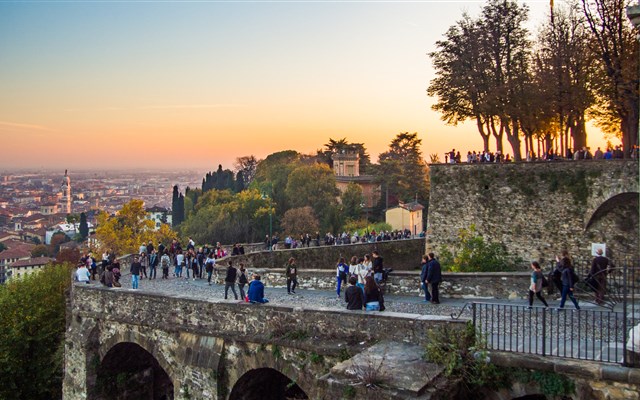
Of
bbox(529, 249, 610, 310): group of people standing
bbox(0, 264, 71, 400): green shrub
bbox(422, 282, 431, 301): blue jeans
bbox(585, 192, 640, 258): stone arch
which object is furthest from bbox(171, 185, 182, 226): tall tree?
bbox(529, 249, 610, 310): group of people standing

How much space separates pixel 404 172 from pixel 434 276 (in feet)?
181

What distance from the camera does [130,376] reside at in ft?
63.9

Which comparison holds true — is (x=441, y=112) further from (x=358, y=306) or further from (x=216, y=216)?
(x=216, y=216)

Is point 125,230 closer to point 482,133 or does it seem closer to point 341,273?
point 482,133

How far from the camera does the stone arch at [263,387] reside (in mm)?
14344

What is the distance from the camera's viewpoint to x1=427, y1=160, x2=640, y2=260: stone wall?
2291 centimetres

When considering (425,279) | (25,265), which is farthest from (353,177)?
(425,279)

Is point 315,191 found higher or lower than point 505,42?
lower

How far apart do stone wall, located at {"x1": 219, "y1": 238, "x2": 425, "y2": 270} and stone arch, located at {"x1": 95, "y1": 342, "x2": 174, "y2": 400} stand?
5617 millimetres

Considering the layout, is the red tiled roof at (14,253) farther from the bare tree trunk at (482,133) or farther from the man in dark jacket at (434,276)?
the man in dark jacket at (434,276)

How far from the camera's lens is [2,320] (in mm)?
25891

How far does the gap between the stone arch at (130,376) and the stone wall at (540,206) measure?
1418 cm

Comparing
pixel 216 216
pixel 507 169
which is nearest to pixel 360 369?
pixel 507 169

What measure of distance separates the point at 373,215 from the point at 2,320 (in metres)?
49.5
